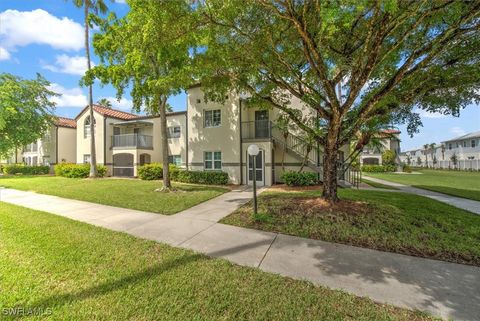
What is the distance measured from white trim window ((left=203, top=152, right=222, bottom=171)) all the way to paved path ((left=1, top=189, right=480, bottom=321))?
8.67m

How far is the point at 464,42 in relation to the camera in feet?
18.8

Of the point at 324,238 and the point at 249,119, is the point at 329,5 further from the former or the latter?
the point at 249,119

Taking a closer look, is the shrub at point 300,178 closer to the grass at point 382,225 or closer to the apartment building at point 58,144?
the grass at point 382,225

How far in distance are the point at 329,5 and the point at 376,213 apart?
18.8ft

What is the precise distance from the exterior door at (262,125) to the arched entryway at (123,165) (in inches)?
523

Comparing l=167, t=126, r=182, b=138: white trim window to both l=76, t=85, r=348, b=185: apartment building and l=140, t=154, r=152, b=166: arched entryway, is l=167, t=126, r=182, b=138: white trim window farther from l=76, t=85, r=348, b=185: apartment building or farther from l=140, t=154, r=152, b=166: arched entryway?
l=140, t=154, r=152, b=166: arched entryway

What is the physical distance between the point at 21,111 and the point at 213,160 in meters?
22.3

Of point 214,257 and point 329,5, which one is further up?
point 329,5

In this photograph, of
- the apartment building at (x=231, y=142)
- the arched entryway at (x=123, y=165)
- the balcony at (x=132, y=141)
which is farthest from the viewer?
the arched entryway at (x=123, y=165)

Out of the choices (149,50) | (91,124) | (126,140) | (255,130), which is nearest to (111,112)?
(126,140)

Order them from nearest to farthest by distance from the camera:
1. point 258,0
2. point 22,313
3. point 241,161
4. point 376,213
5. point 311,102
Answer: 1. point 22,313
2. point 258,0
3. point 376,213
4. point 311,102
5. point 241,161

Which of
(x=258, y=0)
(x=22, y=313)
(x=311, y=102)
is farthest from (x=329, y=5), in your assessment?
(x=22, y=313)

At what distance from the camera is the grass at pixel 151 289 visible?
107 inches

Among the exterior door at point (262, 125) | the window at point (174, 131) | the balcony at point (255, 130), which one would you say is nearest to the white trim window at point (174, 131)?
the window at point (174, 131)
